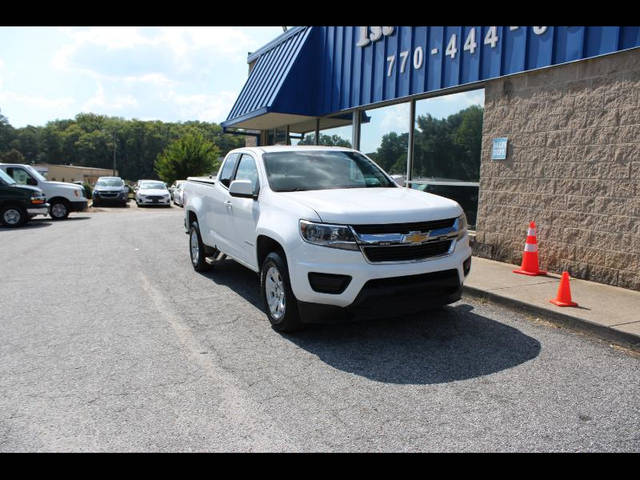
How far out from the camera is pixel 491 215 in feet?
28.2

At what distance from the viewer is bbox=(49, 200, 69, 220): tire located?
61.2 ft

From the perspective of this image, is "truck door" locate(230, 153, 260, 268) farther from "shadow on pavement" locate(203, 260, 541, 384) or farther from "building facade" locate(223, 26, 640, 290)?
"building facade" locate(223, 26, 640, 290)

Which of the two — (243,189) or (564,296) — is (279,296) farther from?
(564,296)

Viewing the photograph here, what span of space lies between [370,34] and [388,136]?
2.26 metres

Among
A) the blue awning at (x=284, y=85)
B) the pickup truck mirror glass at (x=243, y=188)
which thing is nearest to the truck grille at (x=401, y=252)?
the pickup truck mirror glass at (x=243, y=188)

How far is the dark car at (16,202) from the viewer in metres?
15.7

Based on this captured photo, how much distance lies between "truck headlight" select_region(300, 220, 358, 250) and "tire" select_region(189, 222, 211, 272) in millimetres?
3739

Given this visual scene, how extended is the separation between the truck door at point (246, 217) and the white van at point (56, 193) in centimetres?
1443

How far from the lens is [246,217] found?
5.82m

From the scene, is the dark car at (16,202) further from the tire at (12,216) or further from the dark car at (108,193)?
the dark car at (108,193)

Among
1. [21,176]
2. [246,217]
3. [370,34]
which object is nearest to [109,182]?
[21,176]

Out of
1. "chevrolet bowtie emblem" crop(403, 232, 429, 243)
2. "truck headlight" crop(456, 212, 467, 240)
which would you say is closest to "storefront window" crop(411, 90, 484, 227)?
"truck headlight" crop(456, 212, 467, 240)
